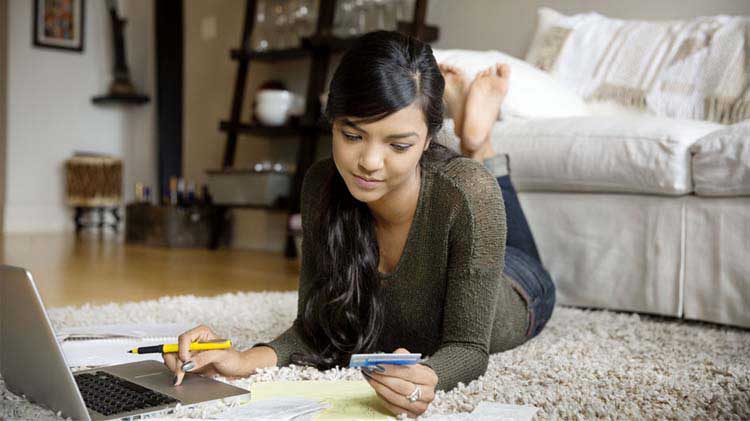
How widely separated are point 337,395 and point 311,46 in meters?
2.64

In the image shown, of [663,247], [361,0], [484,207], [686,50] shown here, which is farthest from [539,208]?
[361,0]

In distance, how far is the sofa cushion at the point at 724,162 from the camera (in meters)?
1.66

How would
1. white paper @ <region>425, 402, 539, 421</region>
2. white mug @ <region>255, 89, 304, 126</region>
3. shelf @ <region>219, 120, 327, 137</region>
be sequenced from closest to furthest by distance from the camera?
white paper @ <region>425, 402, 539, 421</region> → shelf @ <region>219, 120, 327, 137</region> → white mug @ <region>255, 89, 304, 126</region>

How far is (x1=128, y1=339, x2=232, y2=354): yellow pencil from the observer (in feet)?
3.21

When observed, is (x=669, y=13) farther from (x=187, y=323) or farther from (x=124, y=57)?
(x=124, y=57)

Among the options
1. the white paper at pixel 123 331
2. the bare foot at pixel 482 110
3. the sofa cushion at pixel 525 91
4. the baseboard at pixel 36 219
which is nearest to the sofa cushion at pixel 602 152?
the sofa cushion at pixel 525 91

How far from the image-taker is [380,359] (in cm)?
84

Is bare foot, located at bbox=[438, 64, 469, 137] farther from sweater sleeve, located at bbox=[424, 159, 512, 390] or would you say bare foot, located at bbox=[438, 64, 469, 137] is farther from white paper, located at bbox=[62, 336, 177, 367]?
white paper, located at bbox=[62, 336, 177, 367]

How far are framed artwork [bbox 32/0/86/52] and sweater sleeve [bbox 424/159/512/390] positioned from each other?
473cm

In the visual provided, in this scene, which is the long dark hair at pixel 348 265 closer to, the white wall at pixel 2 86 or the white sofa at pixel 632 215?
the white sofa at pixel 632 215

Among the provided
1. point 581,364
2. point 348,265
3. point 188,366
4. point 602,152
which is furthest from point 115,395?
point 602,152

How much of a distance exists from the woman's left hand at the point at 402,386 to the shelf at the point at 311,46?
2333mm

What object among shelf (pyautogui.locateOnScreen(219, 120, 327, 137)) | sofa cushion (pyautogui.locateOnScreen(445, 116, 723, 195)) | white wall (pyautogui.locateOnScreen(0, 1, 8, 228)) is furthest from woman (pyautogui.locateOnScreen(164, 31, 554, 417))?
white wall (pyautogui.locateOnScreen(0, 1, 8, 228))

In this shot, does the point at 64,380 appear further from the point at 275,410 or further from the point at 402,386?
the point at 402,386
